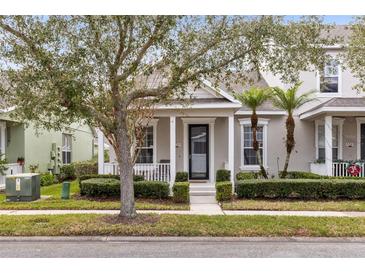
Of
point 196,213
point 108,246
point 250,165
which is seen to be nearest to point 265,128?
point 250,165

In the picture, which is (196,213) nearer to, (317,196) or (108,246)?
(108,246)

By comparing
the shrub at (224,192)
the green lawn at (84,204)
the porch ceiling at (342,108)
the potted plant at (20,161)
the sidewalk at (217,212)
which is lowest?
the sidewalk at (217,212)

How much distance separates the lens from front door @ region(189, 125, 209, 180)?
1708 cm

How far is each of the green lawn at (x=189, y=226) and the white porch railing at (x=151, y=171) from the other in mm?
5853

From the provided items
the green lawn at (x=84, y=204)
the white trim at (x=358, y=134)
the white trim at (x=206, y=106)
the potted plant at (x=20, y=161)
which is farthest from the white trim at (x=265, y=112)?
the potted plant at (x=20, y=161)

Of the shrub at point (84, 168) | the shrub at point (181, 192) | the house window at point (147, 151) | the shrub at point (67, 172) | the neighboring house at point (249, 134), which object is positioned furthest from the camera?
the shrub at point (67, 172)

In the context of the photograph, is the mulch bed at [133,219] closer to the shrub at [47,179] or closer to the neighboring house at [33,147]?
the neighboring house at [33,147]

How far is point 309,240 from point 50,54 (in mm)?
6763

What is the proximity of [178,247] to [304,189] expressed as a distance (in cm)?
717

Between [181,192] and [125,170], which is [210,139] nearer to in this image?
[181,192]

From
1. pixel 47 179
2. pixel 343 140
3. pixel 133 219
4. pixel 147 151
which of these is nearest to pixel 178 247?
pixel 133 219

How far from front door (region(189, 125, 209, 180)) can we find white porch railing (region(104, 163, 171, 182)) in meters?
1.65

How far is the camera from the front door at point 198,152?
17078mm

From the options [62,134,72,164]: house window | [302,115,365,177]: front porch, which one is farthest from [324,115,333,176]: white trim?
[62,134,72,164]: house window
